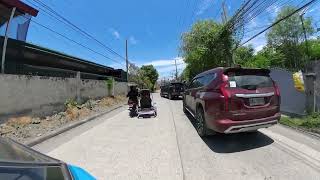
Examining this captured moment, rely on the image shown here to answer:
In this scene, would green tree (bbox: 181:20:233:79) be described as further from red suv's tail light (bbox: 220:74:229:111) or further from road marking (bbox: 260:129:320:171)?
red suv's tail light (bbox: 220:74:229:111)

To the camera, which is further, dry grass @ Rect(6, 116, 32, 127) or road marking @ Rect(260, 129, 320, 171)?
dry grass @ Rect(6, 116, 32, 127)

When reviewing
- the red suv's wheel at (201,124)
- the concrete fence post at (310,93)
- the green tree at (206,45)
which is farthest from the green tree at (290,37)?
the red suv's wheel at (201,124)

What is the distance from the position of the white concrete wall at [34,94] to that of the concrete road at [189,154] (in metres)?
2.21

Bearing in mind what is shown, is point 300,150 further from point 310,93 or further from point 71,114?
point 71,114

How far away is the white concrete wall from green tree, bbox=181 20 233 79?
14809 mm

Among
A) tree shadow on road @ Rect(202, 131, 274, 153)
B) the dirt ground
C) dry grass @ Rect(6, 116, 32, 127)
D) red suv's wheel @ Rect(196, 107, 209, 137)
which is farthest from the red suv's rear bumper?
dry grass @ Rect(6, 116, 32, 127)

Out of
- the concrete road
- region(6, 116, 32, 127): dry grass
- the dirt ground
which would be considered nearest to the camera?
the concrete road

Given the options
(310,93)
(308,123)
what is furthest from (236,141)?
(310,93)

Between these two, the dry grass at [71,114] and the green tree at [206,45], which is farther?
the green tree at [206,45]

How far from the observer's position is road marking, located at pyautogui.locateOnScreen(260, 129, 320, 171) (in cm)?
623

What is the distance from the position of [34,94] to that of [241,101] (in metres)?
8.80

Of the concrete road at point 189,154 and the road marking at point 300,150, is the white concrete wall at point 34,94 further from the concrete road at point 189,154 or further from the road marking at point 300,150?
the road marking at point 300,150

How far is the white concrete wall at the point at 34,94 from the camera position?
1066 cm

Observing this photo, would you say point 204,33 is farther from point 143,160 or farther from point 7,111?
point 143,160
